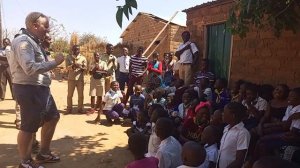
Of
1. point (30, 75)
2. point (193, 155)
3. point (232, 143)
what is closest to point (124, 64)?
point (30, 75)

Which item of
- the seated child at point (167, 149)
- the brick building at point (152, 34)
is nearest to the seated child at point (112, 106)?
the seated child at point (167, 149)

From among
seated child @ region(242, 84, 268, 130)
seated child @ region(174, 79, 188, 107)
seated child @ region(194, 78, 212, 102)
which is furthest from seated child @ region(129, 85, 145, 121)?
seated child @ region(242, 84, 268, 130)

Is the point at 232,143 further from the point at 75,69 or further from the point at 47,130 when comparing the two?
the point at 75,69

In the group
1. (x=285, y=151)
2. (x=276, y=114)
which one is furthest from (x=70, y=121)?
(x=285, y=151)

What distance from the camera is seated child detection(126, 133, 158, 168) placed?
9.55 ft

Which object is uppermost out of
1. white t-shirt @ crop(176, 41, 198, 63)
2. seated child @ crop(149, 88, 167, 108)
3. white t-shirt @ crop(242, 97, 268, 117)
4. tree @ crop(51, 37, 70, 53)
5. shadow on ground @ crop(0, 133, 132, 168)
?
tree @ crop(51, 37, 70, 53)

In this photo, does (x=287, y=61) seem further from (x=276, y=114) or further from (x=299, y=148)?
(x=299, y=148)

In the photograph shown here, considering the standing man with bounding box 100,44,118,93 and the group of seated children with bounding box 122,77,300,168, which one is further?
the standing man with bounding box 100,44,118,93

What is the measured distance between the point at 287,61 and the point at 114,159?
319 cm

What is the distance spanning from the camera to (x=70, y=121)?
7762 mm

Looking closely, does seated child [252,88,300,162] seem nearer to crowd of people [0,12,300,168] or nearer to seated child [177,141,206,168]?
crowd of people [0,12,300,168]

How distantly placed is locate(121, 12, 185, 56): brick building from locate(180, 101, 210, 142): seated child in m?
9.74

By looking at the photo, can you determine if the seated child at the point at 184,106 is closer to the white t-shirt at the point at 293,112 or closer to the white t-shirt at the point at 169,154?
the white t-shirt at the point at 293,112

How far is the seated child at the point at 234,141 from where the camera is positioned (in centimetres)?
328
